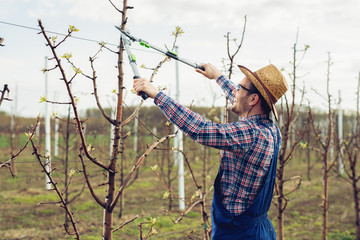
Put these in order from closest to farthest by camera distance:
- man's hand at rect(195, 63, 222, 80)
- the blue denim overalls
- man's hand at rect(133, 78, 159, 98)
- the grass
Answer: man's hand at rect(133, 78, 159, 98) < the blue denim overalls < man's hand at rect(195, 63, 222, 80) < the grass

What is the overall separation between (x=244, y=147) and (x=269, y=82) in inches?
18.3

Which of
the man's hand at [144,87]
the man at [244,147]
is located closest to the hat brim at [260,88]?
the man at [244,147]

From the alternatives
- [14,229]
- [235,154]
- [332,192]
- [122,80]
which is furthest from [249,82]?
[332,192]

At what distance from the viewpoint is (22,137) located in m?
24.8

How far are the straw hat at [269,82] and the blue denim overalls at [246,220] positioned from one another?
25cm

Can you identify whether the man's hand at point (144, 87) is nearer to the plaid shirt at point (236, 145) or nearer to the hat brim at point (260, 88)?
the plaid shirt at point (236, 145)

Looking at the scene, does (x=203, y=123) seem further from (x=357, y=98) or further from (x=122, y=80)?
(x=357, y=98)

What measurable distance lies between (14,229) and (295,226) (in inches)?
218

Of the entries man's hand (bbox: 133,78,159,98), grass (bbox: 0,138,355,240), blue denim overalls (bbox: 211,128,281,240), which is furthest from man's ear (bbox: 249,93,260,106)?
grass (bbox: 0,138,355,240)

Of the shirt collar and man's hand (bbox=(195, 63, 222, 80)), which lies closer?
the shirt collar

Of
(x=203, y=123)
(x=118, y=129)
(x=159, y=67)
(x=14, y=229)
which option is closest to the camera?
(x=203, y=123)

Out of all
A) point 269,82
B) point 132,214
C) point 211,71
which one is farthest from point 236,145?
point 132,214

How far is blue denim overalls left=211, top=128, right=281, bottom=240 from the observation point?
1.96 meters

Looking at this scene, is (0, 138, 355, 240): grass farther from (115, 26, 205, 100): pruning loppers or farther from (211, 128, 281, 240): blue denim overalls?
(115, 26, 205, 100): pruning loppers
